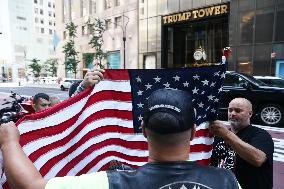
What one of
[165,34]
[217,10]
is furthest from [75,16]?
[217,10]

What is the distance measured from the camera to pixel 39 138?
8.41 ft

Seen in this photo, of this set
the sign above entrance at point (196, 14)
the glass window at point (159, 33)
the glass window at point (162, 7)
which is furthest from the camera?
the glass window at point (159, 33)

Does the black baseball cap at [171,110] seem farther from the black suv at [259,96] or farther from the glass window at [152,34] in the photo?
the glass window at [152,34]

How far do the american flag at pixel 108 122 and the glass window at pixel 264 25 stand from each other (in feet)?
76.2

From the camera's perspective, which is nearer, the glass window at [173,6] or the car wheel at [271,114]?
the car wheel at [271,114]

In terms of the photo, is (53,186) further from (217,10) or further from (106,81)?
(217,10)

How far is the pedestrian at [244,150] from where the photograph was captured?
252 centimetres

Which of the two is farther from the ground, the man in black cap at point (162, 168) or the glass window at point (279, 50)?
the glass window at point (279, 50)

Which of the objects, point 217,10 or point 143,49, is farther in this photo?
point 143,49

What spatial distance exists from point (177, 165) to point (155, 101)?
30cm

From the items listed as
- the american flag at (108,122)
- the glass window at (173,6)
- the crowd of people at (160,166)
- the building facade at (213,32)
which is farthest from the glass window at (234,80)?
the glass window at (173,6)

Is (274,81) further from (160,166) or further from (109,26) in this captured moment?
(109,26)

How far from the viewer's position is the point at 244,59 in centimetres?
2614

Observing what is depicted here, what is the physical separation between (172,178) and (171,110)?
0.29 m
